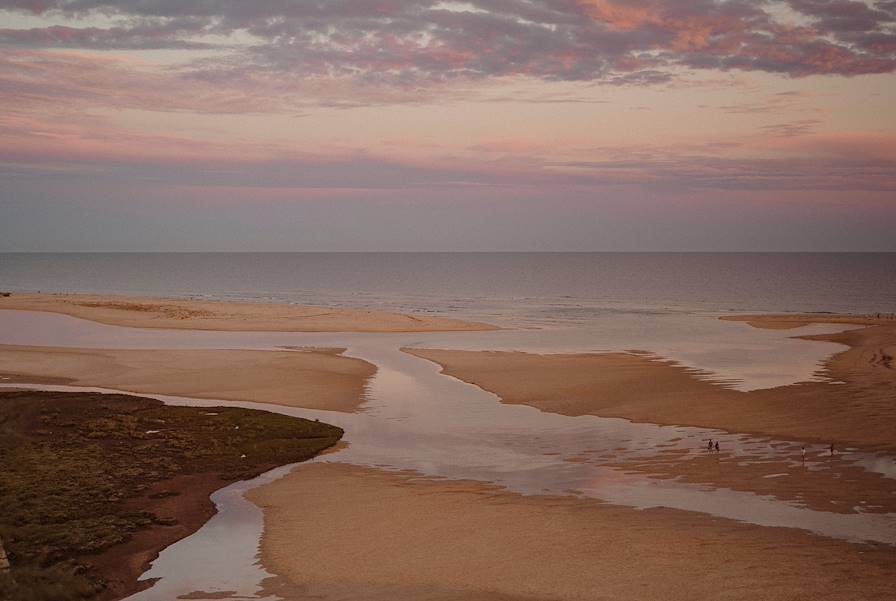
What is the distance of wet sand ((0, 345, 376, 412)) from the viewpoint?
135 ft

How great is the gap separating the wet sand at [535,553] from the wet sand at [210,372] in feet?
53.4

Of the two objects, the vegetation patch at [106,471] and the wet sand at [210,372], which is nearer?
the vegetation patch at [106,471]

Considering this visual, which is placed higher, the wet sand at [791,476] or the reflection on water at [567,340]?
the wet sand at [791,476]

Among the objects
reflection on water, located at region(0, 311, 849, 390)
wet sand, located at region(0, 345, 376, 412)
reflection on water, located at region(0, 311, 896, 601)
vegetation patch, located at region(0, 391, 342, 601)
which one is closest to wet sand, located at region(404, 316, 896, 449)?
reflection on water, located at region(0, 311, 896, 601)

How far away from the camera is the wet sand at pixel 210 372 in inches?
1625

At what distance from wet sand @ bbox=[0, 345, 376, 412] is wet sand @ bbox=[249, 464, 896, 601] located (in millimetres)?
16281

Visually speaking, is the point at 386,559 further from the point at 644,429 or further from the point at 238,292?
the point at 238,292

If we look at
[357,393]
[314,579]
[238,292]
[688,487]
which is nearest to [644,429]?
[688,487]

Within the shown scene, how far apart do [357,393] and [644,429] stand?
607 inches

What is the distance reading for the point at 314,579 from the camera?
57.1ft

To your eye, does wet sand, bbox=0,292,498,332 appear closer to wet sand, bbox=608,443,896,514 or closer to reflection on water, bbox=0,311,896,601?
reflection on water, bbox=0,311,896,601

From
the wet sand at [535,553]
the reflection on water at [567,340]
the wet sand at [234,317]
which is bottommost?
the wet sand at [234,317]

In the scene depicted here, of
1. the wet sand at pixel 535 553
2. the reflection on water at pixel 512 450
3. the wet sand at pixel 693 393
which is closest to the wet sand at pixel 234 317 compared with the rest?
the reflection on water at pixel 512 450

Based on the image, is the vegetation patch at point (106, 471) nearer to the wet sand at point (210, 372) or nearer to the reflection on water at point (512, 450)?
the reflection on water at point (512, 450)
